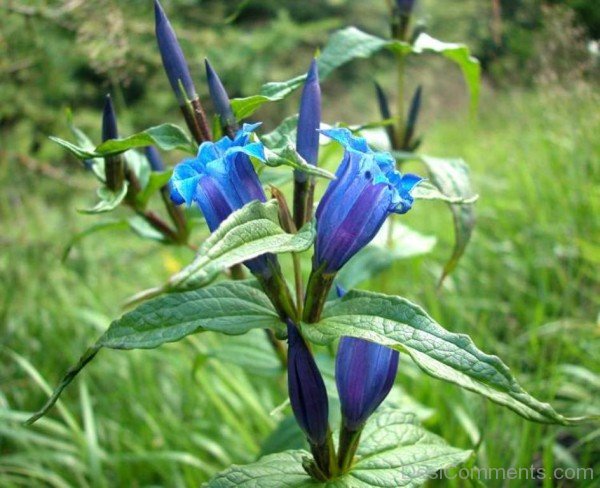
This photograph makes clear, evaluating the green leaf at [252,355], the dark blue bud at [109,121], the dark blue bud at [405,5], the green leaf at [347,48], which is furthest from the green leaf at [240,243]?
the dark blue bud at [405,5]

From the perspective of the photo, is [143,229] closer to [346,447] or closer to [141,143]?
[141,143]

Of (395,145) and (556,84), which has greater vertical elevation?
(395,145)

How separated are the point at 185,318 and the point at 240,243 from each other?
171 millimetres

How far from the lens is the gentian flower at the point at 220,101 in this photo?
2.98 ft

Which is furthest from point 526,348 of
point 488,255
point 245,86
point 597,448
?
point 245,86

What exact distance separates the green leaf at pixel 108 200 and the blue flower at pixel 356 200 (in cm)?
41

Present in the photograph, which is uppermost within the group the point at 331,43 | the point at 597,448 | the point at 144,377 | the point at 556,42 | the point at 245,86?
the point at 331,43

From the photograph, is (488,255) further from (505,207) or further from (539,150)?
(539,150)

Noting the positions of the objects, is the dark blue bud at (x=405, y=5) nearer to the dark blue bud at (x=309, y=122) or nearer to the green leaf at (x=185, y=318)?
the dark blue bud at (x=309, y=122)

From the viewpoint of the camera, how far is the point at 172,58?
96 cm

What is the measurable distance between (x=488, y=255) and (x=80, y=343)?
5.54 feet

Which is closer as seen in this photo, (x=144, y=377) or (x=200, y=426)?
(x=200, y=426)

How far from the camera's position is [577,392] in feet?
5.64

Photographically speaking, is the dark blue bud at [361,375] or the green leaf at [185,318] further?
the dark blue bud at [361,375]
